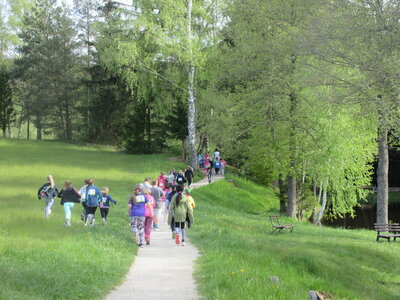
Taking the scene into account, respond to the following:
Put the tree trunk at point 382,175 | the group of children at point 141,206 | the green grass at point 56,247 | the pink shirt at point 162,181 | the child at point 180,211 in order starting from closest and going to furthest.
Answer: the green grass at point 56,247
the group of children at point 141,206
the child at point 180,211
the tree trunk at point 382,175
the pink shirt at point 162,181

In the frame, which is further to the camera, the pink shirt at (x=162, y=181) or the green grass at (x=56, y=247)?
the pink shirt at (x=162, y=181)

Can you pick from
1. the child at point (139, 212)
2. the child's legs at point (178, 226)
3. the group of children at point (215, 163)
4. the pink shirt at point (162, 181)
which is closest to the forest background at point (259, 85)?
the group of children at point (215, 163)

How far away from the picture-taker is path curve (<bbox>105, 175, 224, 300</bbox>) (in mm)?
8570

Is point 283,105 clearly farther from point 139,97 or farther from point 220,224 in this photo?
point 139,97

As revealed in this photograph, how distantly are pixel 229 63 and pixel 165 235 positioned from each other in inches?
467

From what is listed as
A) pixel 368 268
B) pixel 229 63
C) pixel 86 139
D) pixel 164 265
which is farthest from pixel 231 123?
pixel 86 139

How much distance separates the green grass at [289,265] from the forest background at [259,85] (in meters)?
5.22

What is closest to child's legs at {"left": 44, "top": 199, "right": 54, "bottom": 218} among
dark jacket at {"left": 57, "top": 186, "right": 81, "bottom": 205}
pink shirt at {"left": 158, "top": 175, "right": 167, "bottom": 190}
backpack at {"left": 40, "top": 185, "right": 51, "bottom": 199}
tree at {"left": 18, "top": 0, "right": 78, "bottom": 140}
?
backpack at {"left": 40, "top": 185, "right": 51, "bottom": 199}

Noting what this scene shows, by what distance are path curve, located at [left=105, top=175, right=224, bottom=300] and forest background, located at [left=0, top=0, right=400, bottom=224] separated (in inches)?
329

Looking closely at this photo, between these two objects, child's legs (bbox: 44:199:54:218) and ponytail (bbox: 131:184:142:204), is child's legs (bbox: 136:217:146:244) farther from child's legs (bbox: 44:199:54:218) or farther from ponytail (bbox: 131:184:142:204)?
child's legs (bbox: 44:199:54:218)

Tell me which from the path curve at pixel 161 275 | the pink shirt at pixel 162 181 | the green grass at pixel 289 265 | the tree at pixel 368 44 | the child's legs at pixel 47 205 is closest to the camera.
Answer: the path curve at pixel 161 275

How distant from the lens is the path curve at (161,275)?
8570 mm

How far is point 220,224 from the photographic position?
19.7 metres

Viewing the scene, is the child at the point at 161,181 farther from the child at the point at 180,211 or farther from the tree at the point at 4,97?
the tree at the point at 4,97
